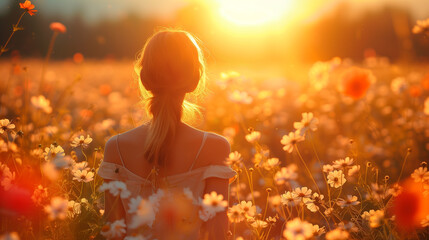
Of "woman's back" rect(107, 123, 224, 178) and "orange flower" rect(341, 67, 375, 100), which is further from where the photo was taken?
→ "orange flower" rect(341, 67, 375, 100)

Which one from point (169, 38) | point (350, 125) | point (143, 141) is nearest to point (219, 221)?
point (143, 141)

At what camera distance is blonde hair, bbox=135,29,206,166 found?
2.10 m

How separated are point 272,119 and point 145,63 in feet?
12.7

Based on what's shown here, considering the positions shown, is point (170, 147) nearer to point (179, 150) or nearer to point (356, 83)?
point (179, 150)

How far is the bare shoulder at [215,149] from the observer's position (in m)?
2.20

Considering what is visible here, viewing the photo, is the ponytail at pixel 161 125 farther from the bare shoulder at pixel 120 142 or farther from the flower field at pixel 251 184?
the flower field at pixel 251 184

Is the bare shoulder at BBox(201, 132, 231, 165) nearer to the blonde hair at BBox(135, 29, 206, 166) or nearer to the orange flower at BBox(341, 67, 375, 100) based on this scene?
the blonde hair at BBox(135, 29, 206, 166)

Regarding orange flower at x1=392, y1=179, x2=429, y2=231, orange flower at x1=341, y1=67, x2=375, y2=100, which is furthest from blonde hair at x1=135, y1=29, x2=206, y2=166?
orange flower at x1=341, y1=67, x2=375, y2=100

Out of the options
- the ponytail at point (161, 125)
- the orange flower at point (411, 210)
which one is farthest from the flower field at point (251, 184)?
the ponytail at point (161, 125)

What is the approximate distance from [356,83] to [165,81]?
1.74m

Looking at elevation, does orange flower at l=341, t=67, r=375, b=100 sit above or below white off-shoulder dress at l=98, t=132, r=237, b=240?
above

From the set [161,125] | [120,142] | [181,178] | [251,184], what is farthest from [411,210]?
[120,142]

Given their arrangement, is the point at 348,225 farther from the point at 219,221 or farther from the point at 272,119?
the point at 272,119

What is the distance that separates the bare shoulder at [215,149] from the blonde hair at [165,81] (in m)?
0.18
